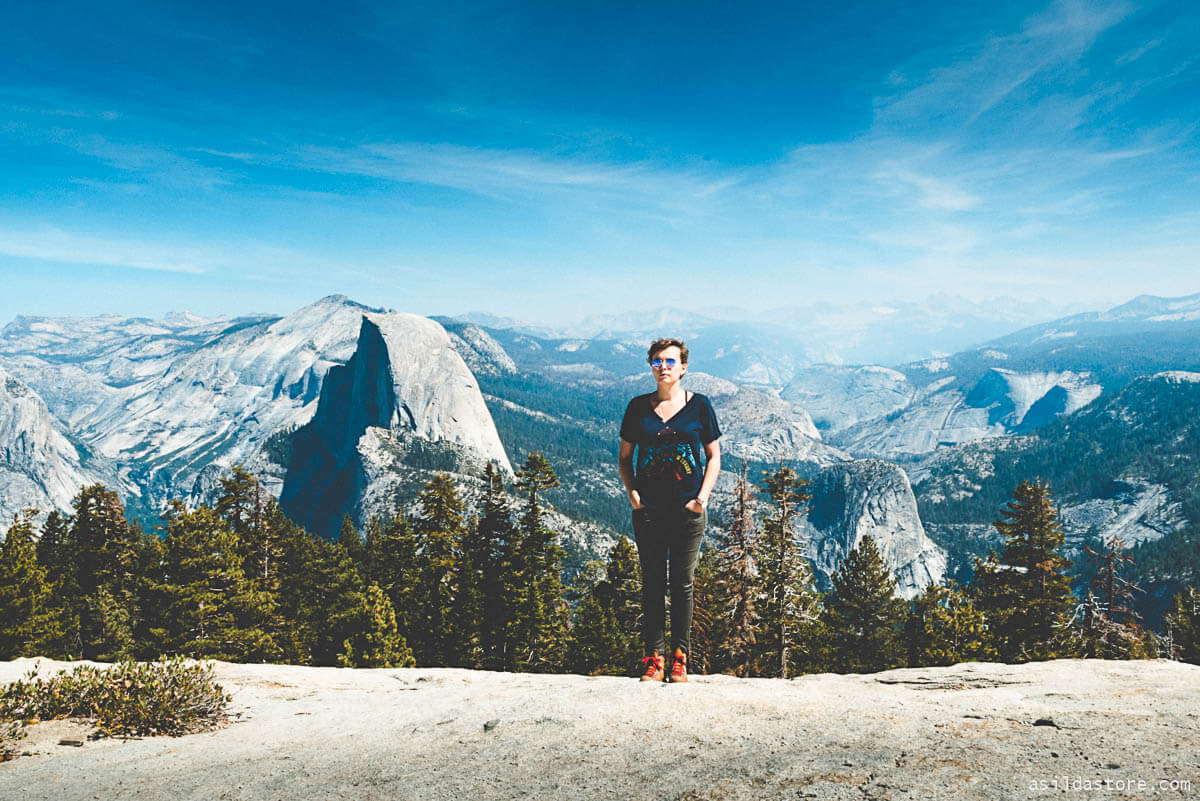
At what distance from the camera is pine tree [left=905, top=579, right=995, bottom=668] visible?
2538 centimetres

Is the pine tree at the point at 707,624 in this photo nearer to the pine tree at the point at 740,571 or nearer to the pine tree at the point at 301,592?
the pine tree at the point at 740,571

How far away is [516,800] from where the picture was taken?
4586mm

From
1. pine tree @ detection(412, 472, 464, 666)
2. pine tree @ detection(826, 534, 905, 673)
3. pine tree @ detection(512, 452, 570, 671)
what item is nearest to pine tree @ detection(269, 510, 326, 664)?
pine tree @ detection(412, 472, 464, 666)

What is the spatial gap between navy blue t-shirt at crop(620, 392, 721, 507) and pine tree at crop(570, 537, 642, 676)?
844 inches

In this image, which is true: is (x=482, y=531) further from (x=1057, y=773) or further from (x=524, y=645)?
(x=1057, y=773)

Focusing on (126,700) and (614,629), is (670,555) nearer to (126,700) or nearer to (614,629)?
(126,700)

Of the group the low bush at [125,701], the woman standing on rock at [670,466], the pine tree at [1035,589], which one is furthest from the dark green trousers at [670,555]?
the pine tree at [1035,589]

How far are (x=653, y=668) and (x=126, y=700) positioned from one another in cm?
659

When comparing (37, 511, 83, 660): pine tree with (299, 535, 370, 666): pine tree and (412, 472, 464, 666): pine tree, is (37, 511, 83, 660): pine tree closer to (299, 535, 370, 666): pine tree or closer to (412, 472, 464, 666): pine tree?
(299, 535, 370, 666): pine tree

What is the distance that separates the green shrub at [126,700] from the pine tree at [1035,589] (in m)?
26.2

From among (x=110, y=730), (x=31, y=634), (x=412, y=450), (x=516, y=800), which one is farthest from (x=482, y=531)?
(x=412, y=450)

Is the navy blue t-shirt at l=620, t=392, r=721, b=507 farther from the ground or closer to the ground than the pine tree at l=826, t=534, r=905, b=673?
farther from the ground

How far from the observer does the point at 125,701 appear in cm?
714

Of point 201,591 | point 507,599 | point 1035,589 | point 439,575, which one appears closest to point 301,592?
point 439,575
